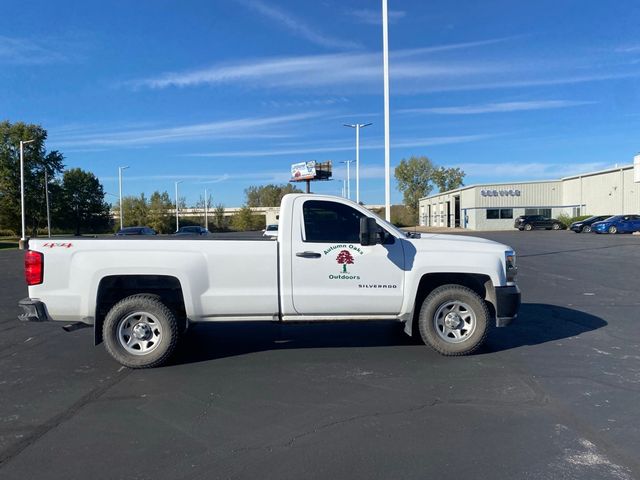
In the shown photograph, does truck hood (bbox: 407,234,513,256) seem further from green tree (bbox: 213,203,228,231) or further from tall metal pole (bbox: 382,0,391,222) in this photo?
green tree (bbox: 213,203,228,231)

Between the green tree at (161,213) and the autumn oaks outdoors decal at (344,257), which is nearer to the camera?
the autumn oaks outdoors decal at (344,257)

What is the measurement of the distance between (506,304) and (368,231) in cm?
198

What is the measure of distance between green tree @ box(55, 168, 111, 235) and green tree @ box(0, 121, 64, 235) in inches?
421

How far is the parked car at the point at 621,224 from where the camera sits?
142ft

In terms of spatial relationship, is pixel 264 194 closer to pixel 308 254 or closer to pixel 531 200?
pixel 531 200

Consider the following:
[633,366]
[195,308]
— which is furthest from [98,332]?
[633,366]

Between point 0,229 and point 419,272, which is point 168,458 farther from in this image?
point 0,229

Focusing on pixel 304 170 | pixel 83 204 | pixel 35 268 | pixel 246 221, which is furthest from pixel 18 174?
pixel 35 268

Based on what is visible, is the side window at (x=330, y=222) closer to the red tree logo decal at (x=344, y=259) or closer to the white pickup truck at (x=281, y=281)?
the white pickup truck at (x=281, y=281)

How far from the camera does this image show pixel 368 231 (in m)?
6.11

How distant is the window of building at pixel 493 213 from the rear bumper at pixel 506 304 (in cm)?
6177

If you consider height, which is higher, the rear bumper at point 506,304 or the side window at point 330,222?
the side window at point 330,222

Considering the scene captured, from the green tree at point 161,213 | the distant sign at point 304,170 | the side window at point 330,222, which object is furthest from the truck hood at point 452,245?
the green tree at point 161,213

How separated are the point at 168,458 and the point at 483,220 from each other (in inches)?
2573
